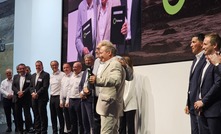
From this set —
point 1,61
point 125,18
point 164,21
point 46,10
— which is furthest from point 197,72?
point 1,61

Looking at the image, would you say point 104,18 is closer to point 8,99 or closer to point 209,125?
point 8,99

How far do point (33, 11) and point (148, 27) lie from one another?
4447 millimetres

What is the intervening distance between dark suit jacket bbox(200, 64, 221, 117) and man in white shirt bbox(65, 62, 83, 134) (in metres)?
2.75

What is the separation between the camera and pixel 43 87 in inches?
231

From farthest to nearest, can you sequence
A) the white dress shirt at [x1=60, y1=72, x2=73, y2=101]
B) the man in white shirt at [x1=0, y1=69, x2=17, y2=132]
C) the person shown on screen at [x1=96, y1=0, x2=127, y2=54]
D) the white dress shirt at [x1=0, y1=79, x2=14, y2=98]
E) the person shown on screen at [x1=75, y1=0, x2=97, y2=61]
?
the white dress shirt at [x1=0, y1=79, x2=14, y2=98] < the man in white shirt at [x1=0, y1=69, x2=17, y2=132] < the person shown on screen at [x1=75, y1=0, x2=97, y2=61] < the person shown on screen at [x1=96, y1=0, x2=127, y2=54] < the white dress shirt at [x1=60, y1=72, x2=73, y2=101]

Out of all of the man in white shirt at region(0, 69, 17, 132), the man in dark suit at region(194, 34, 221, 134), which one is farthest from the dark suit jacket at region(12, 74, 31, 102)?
the man in dark suit at region(194, 34, 221, 134)

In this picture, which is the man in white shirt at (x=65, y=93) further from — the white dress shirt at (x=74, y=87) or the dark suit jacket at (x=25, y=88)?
the dark suit jacket at (x=25, y=88)

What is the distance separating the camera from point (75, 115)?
18.3 feet

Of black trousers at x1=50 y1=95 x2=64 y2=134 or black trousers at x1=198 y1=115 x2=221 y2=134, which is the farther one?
black trousers at x1=50 y1=95 x2=64 y2=134

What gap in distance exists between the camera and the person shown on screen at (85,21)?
6605 millimetres

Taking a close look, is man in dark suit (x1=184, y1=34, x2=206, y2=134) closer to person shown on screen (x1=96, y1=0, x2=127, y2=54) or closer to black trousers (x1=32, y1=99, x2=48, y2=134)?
person shown on screen (x1=96, y1=0, x2=127, y2=54)

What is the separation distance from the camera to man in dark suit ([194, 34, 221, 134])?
2.92m

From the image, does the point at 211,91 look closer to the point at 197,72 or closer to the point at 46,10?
the point at 197,72

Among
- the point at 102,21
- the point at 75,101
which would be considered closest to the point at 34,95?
the point at 75,101
